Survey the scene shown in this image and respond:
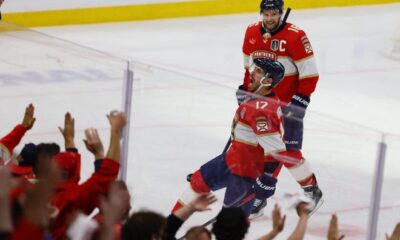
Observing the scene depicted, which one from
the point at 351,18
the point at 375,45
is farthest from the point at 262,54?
the point at 351,18

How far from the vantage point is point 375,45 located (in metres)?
10.5

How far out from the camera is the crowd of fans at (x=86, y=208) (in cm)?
275

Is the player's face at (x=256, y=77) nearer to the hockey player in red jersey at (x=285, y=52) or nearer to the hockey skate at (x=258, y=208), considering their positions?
the hockey player in red jersey at (x=285, y=52)

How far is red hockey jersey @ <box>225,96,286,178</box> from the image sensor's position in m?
5.16

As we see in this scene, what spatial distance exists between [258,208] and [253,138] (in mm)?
560

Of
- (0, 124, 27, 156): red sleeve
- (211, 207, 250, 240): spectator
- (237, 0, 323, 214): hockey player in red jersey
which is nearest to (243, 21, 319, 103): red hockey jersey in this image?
(237, 0, 323, 214): hockey player in red jersey

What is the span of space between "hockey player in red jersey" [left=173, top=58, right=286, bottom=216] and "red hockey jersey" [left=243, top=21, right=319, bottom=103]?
954 millimetres

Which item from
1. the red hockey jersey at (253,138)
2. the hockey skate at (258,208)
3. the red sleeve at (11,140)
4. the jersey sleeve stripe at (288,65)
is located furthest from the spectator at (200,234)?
the jersey sleeve stripe at (288,65)

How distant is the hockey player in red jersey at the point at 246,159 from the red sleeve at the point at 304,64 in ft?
3.05

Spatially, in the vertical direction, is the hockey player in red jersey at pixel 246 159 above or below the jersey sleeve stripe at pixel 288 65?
below

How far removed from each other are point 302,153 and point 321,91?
369 cm

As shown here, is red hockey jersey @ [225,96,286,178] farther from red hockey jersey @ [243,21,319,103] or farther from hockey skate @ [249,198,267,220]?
red hockey jersey @ [243,21,319,103]

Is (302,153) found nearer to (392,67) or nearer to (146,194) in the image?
(146,194)

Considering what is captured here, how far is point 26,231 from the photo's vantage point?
273 centimetres
